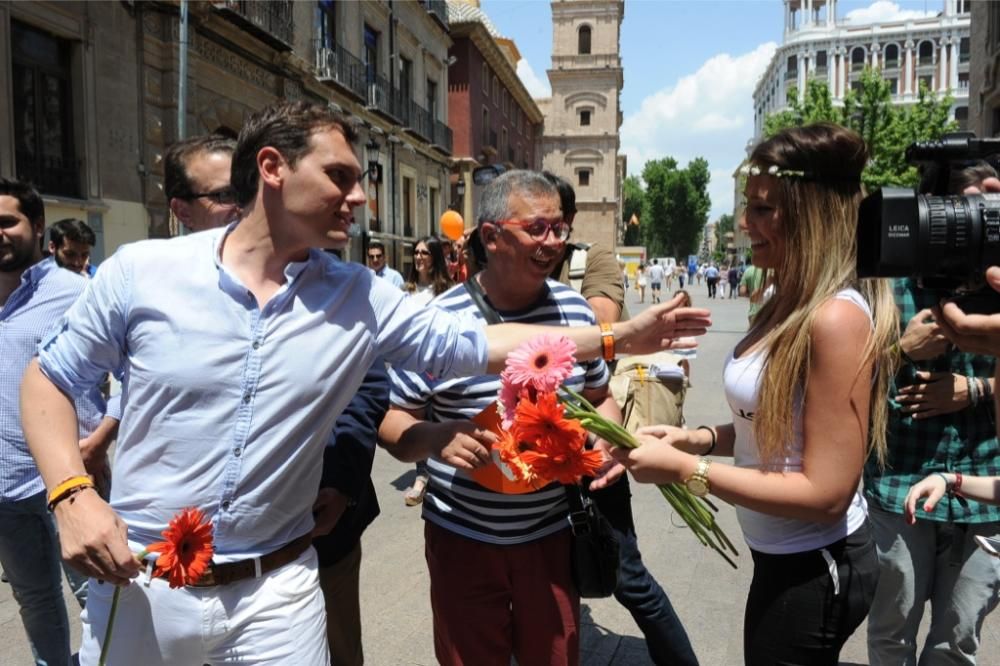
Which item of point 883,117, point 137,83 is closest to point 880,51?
point 883,117

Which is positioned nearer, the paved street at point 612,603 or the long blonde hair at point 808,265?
the long blonde hair at point 808,265

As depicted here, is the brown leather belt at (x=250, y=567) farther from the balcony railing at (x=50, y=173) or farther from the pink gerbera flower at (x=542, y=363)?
the balcony railing at (x=50, y=173)

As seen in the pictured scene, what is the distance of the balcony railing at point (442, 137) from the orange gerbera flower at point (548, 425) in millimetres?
27525

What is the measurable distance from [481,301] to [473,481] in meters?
0.61

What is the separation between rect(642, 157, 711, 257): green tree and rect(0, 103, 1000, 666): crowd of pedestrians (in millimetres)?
85915

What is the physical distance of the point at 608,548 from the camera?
233 centimetres

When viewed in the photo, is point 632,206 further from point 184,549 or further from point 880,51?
point 184,549

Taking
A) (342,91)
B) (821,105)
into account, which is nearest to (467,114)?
(342,91)

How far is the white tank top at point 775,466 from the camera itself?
1.82 m

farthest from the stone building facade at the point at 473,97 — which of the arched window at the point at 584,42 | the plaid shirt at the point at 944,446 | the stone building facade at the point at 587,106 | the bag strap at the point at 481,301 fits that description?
the plaid shirt at the point at 944,446

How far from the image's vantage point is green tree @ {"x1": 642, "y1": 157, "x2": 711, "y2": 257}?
8488 cm

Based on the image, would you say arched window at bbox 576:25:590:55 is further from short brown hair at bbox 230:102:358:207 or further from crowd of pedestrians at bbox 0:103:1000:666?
short brown hair at bbox 230:102:358:207

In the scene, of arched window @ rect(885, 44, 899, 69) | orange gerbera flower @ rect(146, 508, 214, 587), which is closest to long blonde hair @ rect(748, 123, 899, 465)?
orange gerbera flower @ rect(146, 508, 214, 587)

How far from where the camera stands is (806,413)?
176cm
